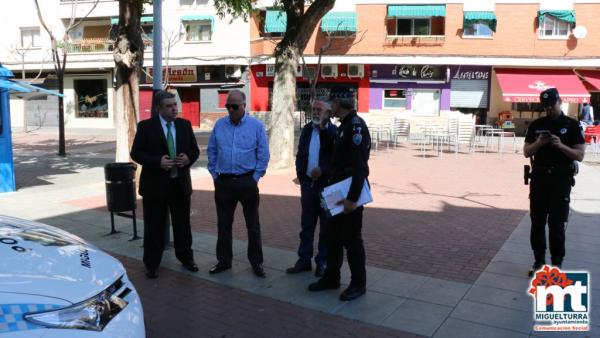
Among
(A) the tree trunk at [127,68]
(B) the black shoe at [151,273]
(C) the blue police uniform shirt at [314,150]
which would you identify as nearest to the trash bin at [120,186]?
(B) the black shoe at [151,273]

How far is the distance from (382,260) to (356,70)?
73.5ft

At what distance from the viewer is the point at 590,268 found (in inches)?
221

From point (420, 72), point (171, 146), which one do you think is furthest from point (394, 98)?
point (171, 146)

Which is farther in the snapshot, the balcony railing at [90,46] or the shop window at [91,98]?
the shop window at [91,98]

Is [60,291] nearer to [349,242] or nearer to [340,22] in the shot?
[349,242]

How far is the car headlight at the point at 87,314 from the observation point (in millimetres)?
2496

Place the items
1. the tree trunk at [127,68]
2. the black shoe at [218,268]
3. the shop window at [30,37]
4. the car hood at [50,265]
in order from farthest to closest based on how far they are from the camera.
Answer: the shop window at [30,37] → the tree trunk at [127,68] → the black shoe at [218,268] → the car hood at [50,265]

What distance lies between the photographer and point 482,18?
82.2ft

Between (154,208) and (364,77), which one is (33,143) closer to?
(364,77)

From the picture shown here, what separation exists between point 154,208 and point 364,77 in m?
23.1

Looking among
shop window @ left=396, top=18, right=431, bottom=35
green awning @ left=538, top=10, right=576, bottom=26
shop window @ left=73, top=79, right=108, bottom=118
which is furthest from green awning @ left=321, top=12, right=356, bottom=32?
shop window @ left=73, top=79, right=108, bottom=118

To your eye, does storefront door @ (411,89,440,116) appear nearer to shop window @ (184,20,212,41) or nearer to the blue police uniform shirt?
shop window @ (184,20,212,41)

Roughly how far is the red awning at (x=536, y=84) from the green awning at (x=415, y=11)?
13.5 ft

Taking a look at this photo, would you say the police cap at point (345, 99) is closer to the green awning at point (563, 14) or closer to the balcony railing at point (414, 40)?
the balcony railing at point (414, 40)
